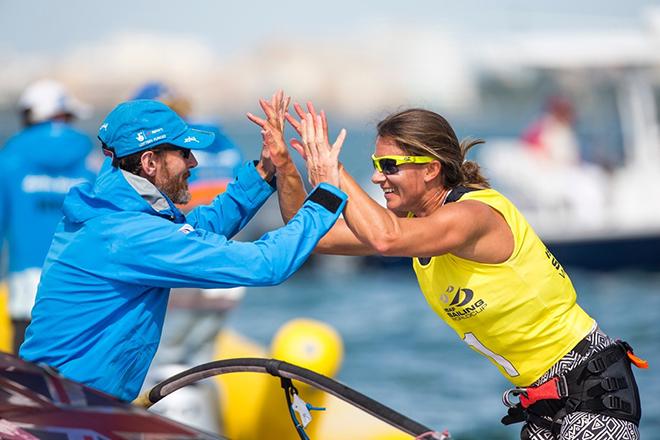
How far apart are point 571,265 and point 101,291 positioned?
16.3 m

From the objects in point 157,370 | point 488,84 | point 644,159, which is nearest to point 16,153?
point 157,370

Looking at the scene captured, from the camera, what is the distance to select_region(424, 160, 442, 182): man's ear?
3.61 m

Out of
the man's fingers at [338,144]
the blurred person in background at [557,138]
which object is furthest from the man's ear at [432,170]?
the blurred person in background at [557,138]

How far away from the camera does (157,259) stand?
3.24 meters

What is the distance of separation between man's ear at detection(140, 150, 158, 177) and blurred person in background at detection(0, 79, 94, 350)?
9.93 feet

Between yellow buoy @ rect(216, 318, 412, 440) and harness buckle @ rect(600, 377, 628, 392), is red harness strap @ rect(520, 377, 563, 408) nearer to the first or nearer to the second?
harness buckle @ rect(600, 377, 628, 392)

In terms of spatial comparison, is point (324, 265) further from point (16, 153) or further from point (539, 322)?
point (539, 322)

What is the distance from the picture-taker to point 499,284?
356 cm

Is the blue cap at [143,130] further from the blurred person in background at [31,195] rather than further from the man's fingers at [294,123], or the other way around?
the blurred person in background at [31,195]

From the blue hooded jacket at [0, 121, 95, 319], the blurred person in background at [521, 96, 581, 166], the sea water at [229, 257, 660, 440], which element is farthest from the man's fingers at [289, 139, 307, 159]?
the blurred person in background at [521, 96, 581, 166]

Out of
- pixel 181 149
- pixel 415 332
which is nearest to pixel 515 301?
pixel 181 149

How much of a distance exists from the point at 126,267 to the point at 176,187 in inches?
14.6

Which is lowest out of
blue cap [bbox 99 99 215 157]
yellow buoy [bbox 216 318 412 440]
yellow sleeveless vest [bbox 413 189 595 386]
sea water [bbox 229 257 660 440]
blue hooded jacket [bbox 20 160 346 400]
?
sea water [bbox 229 257 660 440]

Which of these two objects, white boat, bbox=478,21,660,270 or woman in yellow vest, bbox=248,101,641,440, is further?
white boat, bbox=478,21,660,270
